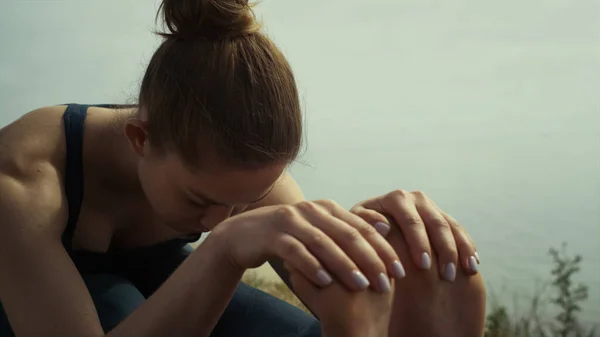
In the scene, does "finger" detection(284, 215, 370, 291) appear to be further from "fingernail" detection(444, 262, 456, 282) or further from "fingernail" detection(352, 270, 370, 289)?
"fingernail" detection(444, 262, 456, 282)

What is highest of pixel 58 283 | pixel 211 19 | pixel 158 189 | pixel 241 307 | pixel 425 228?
pixel 211 19

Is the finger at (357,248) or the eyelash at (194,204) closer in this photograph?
the finger at (357,248)

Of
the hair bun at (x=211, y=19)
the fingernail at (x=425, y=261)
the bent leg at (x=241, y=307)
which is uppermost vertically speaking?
the hair bun at (x=211, y=19)

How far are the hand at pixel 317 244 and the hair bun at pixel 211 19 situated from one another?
40 cm

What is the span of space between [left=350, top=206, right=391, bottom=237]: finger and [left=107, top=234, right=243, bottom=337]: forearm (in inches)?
6.9

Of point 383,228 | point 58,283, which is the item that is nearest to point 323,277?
point 383,228

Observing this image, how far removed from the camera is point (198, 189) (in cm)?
111

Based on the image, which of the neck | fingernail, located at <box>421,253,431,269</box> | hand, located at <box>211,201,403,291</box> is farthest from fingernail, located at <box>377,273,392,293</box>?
the neck

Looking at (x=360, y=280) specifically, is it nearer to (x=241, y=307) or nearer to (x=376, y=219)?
(x=376, y=219)

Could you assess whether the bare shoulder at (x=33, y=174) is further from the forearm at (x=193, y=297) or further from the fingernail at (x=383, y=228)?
the fingernail at (x=383, y=228)

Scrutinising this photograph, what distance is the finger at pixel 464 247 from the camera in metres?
0.92

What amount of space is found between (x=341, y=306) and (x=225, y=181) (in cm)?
38

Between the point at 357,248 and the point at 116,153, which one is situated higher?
the point at 357,248

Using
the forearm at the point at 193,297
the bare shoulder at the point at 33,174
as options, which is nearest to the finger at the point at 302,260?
the forearm at the point at 193,297
